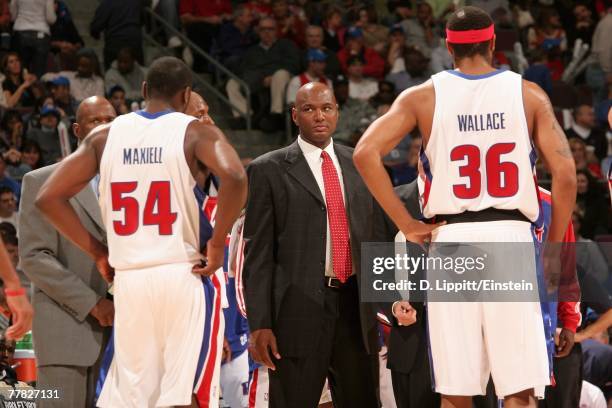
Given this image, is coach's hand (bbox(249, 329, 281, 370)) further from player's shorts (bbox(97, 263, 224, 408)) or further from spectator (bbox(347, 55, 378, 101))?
spectator (bbox(347, 55, 378, 101))

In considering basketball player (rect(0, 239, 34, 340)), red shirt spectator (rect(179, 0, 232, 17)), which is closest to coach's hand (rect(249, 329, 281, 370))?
basketball player (rect(0, 239, 34, 340))

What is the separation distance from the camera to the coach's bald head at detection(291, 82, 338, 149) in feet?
19.9

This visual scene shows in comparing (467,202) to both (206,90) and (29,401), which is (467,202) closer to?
(29,401)

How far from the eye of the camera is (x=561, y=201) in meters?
4.87

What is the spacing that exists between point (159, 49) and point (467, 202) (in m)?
10.1

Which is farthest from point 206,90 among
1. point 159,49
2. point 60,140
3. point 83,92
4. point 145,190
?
point 145,190

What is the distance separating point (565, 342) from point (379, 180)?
1581 mm

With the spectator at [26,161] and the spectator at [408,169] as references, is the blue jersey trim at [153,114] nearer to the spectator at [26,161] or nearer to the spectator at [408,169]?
the spectator at [26,161]

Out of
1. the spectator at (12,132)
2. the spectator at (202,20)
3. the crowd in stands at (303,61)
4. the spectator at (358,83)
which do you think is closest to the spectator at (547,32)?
the crowd in stands at (303,61)

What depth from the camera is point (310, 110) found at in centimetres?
607

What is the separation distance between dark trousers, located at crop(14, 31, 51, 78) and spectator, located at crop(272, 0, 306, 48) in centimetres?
319

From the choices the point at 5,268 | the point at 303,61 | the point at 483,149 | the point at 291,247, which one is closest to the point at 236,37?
the point at 303,61

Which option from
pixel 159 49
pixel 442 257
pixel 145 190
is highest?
pixel 159 49

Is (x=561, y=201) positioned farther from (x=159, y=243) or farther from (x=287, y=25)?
(x=287, y=25)
